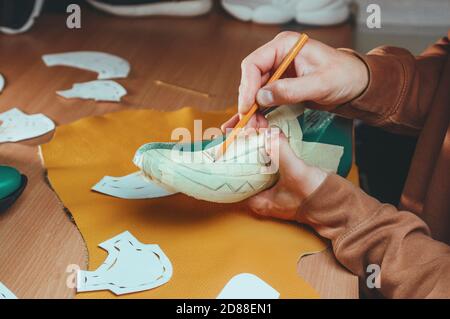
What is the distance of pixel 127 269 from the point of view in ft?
1.68

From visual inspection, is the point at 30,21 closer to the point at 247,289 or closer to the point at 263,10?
the point at 263,10

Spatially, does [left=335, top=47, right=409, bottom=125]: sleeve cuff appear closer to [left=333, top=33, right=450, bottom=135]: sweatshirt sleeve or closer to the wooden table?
[left=333, top=33, right=450, bottom=135]: sweatshirt sleeve

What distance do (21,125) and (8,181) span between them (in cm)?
18

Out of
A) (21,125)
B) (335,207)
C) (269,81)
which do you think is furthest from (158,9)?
(335,207)

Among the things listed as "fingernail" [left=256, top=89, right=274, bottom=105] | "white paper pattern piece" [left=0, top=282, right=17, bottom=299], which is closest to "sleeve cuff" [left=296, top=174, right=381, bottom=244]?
"fingernail" [left=256, top=89, right=274, bottom=105]

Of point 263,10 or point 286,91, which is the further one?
point 263,10

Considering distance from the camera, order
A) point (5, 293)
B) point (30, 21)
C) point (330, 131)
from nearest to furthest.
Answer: point (5, 293), point (330, 131), point (30, 21)

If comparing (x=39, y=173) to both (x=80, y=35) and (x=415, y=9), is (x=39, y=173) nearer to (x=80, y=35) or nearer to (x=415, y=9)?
(x=80, y=35)

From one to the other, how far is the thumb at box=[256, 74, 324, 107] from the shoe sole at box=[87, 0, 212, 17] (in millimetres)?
566

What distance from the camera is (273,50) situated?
0.65 metres

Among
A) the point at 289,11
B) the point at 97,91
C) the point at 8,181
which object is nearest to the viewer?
the point at 8,181

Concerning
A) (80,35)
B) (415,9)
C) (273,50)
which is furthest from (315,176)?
(415,9)

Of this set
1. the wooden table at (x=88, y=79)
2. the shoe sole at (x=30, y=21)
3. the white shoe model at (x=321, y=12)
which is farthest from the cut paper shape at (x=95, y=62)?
the white shoe model at (x=321, y=12)
